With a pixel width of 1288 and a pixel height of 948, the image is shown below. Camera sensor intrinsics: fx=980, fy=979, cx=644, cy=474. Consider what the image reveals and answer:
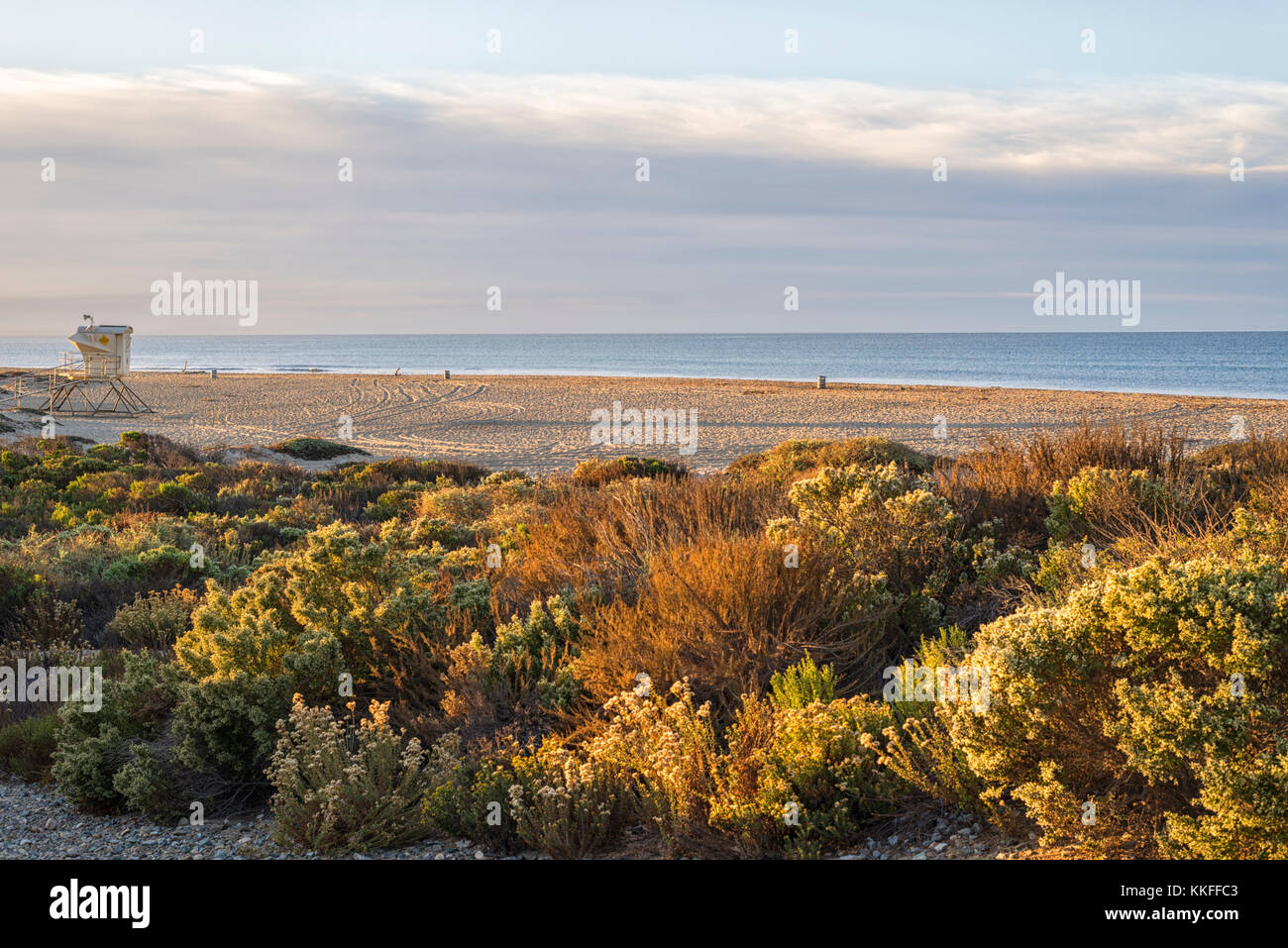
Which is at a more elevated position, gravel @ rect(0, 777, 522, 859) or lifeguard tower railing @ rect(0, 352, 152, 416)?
lifeguard tower railing @ rect(0, 352, 152, 416)

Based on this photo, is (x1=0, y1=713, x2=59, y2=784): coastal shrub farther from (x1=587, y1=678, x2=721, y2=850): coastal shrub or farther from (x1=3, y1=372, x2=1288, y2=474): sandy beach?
(x1=3, y1=372, x2=1288, y2=474): sandy beach

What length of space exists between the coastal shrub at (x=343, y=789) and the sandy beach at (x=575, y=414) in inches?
586

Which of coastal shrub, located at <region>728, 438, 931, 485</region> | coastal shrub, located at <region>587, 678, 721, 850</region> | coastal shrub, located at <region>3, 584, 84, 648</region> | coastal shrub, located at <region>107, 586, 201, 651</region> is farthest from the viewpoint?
coastal shrub, located at <region>728, 438, 931, 485</region>

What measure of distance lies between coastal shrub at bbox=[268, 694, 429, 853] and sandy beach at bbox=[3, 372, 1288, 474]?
14.9m

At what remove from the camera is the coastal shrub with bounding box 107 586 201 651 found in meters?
7.40

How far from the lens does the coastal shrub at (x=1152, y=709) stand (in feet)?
9.72

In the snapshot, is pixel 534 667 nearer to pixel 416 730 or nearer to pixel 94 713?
pixel 416 730

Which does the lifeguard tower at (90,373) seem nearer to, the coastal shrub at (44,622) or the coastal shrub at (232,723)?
the coastal shrub at (44,622)

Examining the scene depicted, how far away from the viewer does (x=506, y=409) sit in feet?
124

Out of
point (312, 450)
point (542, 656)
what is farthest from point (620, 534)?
point (312, 450)

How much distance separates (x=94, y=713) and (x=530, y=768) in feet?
9.09

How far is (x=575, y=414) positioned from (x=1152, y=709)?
33.6 meters

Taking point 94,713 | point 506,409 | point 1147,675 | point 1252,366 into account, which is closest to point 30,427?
point 506,409

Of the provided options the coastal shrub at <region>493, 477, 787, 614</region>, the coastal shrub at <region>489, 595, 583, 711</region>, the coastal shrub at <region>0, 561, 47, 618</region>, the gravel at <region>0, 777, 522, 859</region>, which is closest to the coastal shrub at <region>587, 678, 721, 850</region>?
the gravel at <region>0, 777, 522, 859</region>
